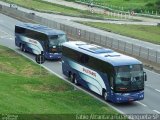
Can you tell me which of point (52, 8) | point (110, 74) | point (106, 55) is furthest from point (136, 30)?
point (110, 74)

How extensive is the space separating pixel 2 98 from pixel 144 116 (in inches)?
337

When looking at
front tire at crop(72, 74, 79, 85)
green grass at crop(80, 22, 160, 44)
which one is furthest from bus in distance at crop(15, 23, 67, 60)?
green grass at crop(80, 22, 160, 44)

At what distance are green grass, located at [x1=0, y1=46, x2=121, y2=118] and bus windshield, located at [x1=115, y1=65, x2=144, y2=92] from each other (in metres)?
1.70

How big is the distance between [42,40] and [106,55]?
16079 millimetres

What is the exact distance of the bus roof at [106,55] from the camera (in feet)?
99.5

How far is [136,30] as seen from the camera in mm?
72562

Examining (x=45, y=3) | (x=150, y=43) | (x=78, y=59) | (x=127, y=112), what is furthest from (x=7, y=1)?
(x=127, y=112)

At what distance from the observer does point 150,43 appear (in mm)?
59281

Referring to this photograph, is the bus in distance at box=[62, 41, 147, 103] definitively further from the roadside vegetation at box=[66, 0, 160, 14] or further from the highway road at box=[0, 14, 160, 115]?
the roadside vegetation at box=[66, 0, 160, 14]

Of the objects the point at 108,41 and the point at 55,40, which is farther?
the point at 108,41

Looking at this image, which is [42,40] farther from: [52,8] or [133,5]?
[133,5]

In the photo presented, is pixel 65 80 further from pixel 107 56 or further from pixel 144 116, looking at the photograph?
pixel 144 116

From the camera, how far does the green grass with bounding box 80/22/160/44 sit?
2547 inches

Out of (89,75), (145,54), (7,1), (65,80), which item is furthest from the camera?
(7,1)
